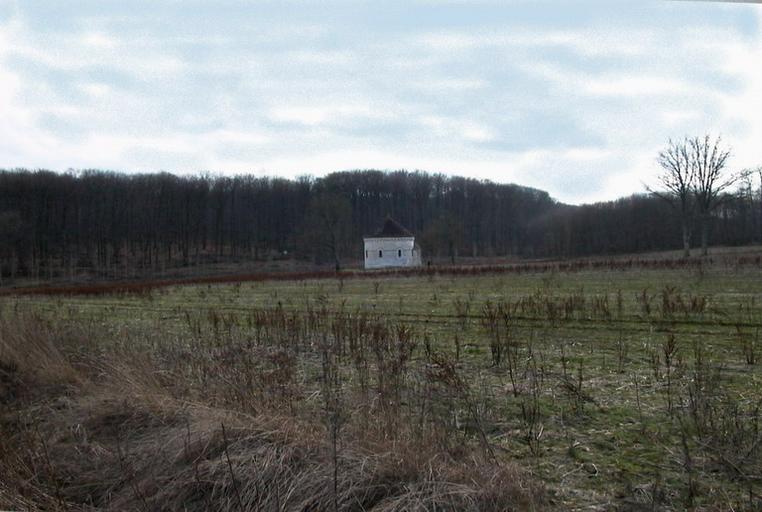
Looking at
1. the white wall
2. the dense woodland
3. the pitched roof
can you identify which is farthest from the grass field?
the pitched roof

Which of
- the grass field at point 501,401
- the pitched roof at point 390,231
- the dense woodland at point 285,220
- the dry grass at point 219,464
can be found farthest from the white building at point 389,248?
the dry grass at point 219,464

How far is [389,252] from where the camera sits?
211 feet

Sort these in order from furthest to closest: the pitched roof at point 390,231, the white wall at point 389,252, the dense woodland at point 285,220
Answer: the dense woodland at point 285,220
the pitched roof at point 390,231
the white wall at point 389,252

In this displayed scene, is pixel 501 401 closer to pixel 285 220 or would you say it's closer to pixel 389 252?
pixel 389 252

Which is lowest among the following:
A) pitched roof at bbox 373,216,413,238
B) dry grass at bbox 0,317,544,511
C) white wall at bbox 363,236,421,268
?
dry grass at bbox 0,317,544,511

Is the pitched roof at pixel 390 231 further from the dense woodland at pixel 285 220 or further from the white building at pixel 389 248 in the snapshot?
the dense woodland at pixel 285 220

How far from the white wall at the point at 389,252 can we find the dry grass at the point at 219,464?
5872 cm

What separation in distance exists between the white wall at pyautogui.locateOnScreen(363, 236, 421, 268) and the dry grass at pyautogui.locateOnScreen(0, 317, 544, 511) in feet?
193

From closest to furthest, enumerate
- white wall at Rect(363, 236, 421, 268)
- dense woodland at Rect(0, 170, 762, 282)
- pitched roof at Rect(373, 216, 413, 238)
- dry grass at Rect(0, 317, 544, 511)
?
dry grass at Rect(0, 317, 544, 511) < white wall at Rect(363, 236, 421, 268) < pitched roof at Rect(373, 216, 413, 238) < dense woodland at Rect(0, 170, 762, 282)

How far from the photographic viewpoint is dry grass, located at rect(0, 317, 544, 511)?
10.7ft

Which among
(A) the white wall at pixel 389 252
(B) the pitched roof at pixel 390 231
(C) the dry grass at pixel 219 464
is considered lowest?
(C) the dry grass at pixel 219 464

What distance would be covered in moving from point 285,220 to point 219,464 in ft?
318

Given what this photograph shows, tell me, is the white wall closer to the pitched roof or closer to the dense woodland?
the pitched roof

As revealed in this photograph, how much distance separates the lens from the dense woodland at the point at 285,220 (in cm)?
6688
